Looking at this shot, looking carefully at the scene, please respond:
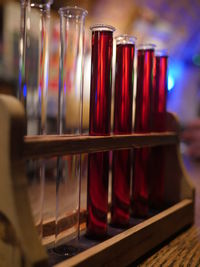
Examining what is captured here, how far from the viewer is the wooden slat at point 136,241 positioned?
0.51 m

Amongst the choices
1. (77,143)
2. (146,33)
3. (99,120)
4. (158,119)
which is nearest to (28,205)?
(77,143)

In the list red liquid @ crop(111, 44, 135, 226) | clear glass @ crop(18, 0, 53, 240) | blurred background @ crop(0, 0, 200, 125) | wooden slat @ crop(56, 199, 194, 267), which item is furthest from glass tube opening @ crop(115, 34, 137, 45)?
blurred background @ crop(0, 0, 200, 125)

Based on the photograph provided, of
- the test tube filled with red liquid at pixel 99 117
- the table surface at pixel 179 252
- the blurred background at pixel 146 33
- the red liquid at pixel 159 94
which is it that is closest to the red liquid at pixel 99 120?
the test tube filled with red liquid at pixel 99 117

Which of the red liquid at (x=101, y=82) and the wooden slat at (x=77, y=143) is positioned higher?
the red liquid at (x=101, y=82)

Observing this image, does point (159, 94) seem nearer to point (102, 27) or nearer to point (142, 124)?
point (142, 124)

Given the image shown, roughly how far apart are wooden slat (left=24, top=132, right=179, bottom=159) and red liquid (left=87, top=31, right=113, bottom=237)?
3 cm

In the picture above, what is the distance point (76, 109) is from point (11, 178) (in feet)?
0.77

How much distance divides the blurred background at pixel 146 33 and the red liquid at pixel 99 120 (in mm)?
985

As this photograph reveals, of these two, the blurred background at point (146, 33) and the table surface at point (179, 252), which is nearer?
the table surface at point (179, 252)

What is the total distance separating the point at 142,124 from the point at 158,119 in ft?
0.27

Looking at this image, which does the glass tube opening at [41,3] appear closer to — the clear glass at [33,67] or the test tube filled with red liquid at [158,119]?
the clear glass at [33,67]

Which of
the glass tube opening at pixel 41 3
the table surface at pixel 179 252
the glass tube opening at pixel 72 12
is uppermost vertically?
the glass tube opening at pixel 41 3

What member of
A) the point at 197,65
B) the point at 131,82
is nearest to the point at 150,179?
the point at 131,82

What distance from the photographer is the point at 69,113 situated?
2.15ft
